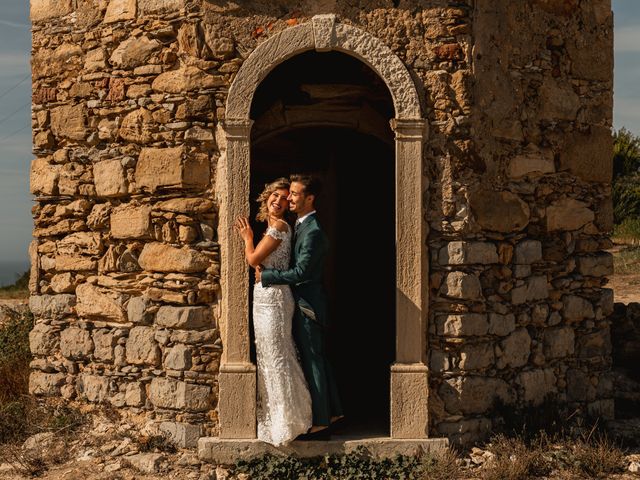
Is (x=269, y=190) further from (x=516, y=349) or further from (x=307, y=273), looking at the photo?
(x=516, y=349)

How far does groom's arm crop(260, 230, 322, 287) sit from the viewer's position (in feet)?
→ 18.1

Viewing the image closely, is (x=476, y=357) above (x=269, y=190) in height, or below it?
below

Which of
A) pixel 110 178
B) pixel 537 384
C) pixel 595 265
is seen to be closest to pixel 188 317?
pixel 110 178

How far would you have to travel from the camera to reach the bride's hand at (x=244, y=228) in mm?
5585

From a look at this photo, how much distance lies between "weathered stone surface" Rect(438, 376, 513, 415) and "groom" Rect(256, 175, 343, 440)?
32.0 inches

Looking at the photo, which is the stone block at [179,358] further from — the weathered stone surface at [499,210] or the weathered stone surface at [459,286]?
the weathered stone surface at [499,210]

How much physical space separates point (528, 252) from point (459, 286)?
2.51 ft

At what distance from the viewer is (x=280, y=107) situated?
682cm

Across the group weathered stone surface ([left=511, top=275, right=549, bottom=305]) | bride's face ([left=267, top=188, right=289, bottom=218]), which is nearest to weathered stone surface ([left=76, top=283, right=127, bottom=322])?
bride's face ([left=267, top=188, right=289, bottom=218])

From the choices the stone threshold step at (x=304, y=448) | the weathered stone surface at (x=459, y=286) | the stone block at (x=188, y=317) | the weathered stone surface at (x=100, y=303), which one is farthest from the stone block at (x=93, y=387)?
the weathered stone surface at (x=459, y=286)

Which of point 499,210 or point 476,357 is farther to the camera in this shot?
point 499,210

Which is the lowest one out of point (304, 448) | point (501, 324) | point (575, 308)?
point (304, 448)

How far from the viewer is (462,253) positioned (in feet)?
19.0

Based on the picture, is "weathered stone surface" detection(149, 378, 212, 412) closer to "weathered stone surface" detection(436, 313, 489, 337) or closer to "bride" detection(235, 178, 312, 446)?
"bride" detection(235, 178, 312, 446)
